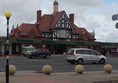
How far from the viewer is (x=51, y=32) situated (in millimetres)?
98188

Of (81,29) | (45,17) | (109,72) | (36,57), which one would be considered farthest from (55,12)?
(109,72)

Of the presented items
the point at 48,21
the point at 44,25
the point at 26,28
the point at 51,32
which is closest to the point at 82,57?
the point at 51,32

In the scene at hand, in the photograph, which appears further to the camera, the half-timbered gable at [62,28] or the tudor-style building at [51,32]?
the half-timbered gable at [62,28]

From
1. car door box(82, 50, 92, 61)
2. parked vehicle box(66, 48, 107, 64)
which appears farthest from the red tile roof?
car door box(82, 50, 92, 61)

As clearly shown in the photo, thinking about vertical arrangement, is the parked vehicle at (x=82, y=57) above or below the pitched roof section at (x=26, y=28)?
below

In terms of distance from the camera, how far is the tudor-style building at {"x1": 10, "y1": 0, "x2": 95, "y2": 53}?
93875 millimetres

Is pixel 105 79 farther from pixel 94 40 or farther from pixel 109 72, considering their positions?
pixel 94 40

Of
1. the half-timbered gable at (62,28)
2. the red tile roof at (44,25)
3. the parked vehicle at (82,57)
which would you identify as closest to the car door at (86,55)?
the parked vehicle at (82,57)

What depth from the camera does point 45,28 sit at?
98.7m

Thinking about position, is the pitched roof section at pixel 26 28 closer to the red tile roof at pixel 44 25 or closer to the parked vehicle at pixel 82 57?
the red tile roof at pixel 44 25

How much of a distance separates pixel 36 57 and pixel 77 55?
23044mm

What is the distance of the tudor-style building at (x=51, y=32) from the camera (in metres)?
93.9

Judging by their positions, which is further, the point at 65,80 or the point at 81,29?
the point at 81,29

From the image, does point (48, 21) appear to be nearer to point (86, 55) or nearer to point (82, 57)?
point (86, 55)
